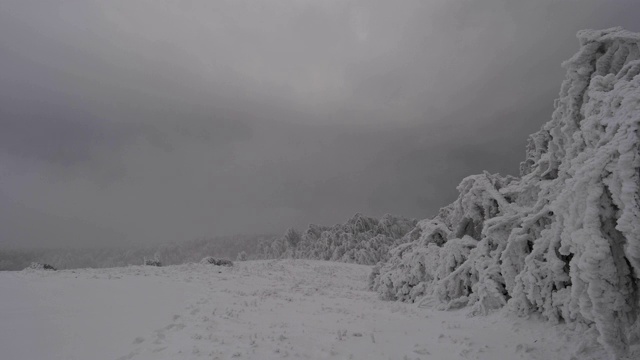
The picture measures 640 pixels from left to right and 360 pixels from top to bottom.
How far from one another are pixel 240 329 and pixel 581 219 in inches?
365

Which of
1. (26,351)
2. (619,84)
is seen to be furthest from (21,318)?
(619,84)

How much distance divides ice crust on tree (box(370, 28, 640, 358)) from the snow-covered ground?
115cm

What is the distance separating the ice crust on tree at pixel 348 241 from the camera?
2450 inches

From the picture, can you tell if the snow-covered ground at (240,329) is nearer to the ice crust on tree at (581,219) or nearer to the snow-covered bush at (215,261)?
the ice crust on tree at (581,219)

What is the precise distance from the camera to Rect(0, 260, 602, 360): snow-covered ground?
8.23 meters

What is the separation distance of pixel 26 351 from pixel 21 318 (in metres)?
2.87

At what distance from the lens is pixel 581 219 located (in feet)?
17.9

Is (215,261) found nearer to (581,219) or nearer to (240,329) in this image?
(240,329)

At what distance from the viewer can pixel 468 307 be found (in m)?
12.2

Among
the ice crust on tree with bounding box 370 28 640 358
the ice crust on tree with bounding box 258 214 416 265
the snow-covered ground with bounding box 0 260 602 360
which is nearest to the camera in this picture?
the ice crust on tree with bounding box 370 28 640 358

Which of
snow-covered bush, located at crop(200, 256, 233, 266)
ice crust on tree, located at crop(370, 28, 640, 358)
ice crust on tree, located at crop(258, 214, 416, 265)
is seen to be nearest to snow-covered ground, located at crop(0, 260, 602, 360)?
ice crust on tree, located at crop(370, 28, 640, 358)

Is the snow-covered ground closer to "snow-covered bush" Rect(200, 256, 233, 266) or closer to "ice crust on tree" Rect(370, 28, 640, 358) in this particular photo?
"ice crust on tree" Rect(370, 28, 640, 358)

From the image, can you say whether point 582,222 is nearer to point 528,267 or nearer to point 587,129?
point 587,129

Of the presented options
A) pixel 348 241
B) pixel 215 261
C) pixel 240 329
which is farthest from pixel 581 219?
pixel 348 241
